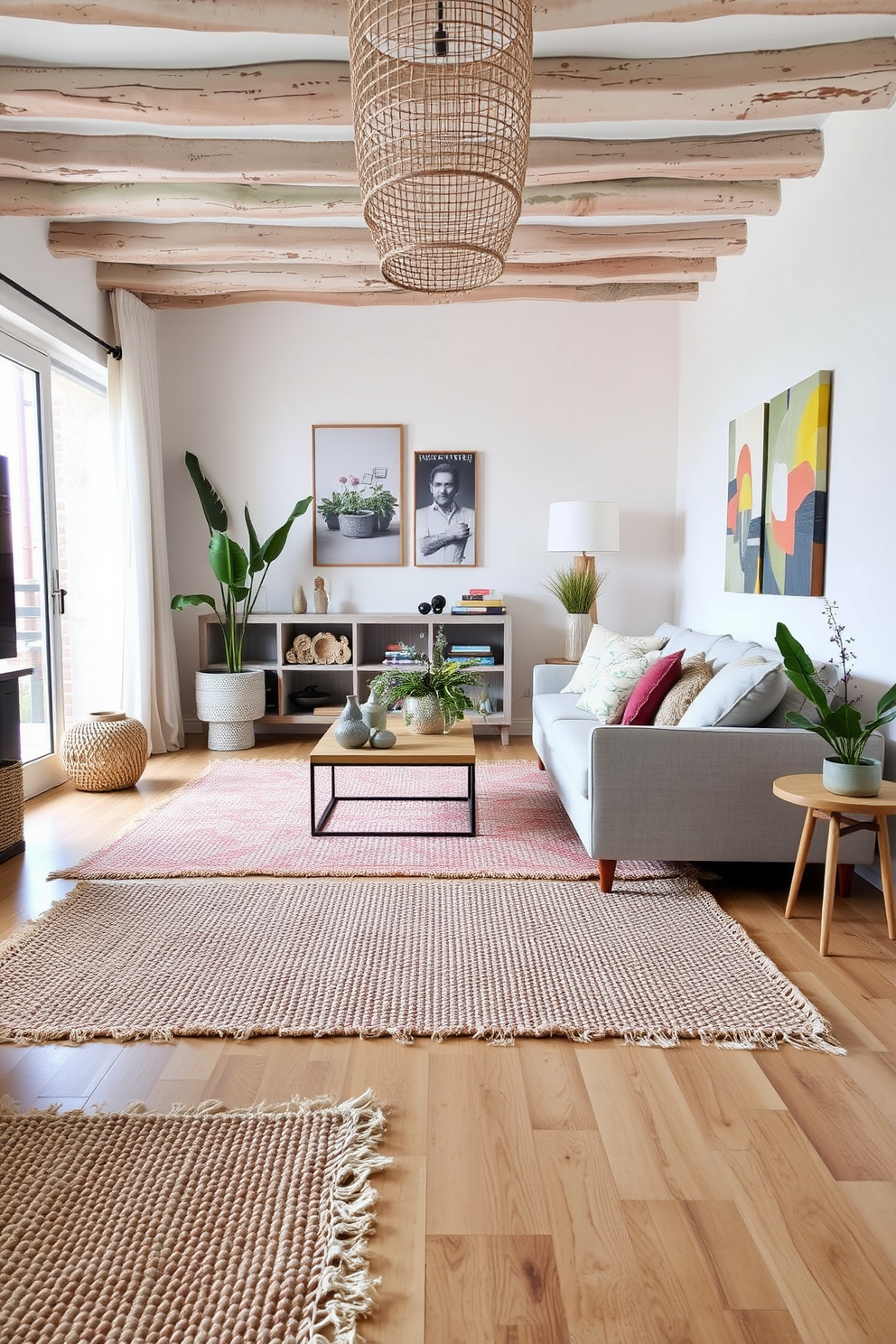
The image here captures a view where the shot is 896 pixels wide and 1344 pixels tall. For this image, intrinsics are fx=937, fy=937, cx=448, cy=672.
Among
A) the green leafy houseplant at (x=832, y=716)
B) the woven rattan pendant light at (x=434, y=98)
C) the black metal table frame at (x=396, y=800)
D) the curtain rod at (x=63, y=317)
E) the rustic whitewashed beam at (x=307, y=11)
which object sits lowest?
the black metal table frame at (x=396, y=800)

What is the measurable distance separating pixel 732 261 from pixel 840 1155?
14.5ft

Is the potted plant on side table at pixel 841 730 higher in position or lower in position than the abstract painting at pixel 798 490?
lower

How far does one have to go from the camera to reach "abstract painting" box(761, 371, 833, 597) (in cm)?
350

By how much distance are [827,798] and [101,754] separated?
10.7ft

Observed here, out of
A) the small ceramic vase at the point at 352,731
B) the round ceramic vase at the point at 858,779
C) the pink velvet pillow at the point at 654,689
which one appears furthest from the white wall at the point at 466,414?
the round ceramic vase at the point at 858,779

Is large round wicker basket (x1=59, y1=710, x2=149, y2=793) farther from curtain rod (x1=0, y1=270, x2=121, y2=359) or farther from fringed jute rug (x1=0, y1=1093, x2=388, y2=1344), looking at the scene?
fringed jute rug (x1=0, y1=1093, x2=388, y2=1344)

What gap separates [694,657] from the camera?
360 centimetres

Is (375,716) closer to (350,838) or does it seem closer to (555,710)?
(350,838)

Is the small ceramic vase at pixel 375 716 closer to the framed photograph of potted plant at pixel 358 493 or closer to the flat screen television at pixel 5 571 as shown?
the flat screen television at pixel 5 571

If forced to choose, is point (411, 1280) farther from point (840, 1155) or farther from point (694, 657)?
point (694, 657)

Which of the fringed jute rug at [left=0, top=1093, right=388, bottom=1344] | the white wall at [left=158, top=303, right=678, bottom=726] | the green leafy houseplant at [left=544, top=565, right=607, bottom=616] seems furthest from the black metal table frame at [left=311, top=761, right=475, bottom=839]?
the white wall at [left=158, top=303, right=678, bottom=726]

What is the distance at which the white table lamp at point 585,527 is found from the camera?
5.45m

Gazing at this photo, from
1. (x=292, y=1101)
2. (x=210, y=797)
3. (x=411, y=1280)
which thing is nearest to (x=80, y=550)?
(x=210, y=797)

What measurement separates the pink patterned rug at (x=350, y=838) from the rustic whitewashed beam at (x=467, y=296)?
9.32 ft
